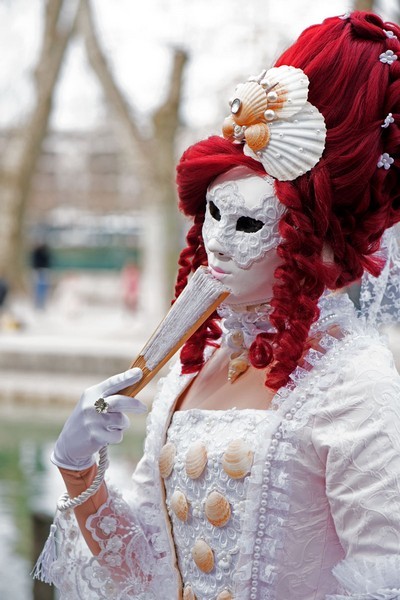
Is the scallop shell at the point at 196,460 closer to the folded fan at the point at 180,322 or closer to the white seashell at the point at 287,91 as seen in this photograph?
the folded fan at the point at 180,322

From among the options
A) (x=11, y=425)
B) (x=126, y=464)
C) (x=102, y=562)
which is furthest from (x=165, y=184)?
(x=102, y=562)

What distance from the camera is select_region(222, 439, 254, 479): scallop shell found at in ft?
4.95

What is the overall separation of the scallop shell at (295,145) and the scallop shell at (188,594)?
25.9 inches

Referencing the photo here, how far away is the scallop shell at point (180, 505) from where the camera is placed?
1.60 m

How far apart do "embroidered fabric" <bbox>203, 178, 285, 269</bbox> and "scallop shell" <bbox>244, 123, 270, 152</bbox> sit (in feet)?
0.24

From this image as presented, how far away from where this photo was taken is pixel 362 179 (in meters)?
1.49

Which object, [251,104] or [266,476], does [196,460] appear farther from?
[251,104]

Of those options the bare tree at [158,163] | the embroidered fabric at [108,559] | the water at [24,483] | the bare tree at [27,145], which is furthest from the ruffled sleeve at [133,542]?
the bare tree at [27,145]

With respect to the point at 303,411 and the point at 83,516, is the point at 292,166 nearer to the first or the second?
the point at 303,411

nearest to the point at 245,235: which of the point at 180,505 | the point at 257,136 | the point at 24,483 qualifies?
the point at 257,136

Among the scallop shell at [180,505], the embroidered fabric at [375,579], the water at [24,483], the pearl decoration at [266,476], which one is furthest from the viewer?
the water at [24,483]

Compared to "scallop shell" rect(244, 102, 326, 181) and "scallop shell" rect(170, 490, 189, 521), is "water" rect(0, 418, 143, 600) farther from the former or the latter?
"scallop shell" rect(244, 102, 326, 181)

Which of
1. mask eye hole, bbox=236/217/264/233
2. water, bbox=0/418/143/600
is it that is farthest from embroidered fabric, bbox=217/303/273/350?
water, bbox=0/418/143/600

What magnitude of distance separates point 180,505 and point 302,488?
0.22 m
